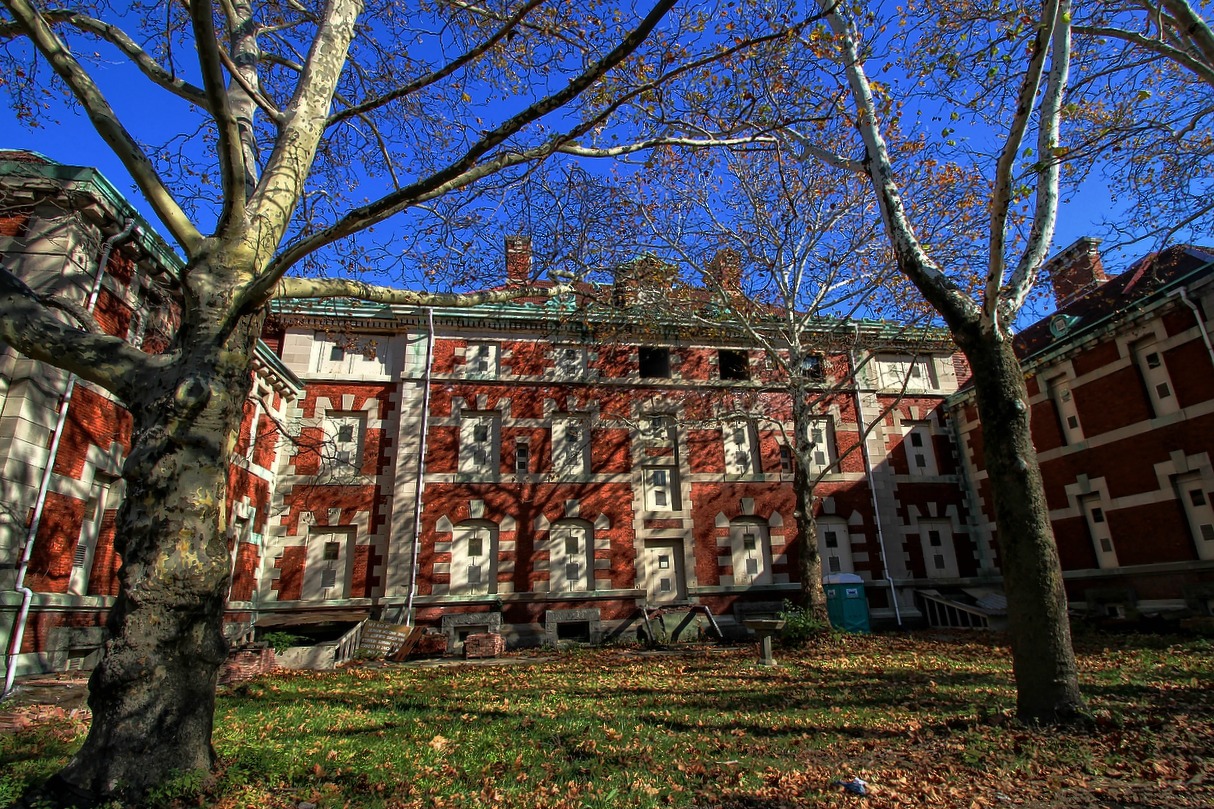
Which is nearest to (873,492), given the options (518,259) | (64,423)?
(518,259)

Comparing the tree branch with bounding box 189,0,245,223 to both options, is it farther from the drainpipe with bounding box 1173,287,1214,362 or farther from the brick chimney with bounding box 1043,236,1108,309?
the drainpipe with bounding box 1173,287,1214,362

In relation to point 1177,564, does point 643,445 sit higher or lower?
higher

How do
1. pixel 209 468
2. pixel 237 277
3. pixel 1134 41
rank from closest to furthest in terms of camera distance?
1. pixel 209 468
2. pixel 237 277
3. pixel 1134 41

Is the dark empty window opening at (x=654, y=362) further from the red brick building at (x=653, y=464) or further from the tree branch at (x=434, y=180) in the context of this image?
the tree branch at (x=434, y=180)

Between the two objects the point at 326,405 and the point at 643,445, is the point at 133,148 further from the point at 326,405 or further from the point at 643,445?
the point at 643,445

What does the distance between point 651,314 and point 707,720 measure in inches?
505

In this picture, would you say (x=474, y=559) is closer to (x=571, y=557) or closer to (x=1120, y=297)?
(x=571, y=557)

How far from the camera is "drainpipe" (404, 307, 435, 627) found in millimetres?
18453

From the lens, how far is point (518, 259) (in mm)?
→ 8125

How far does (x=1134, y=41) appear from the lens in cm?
808

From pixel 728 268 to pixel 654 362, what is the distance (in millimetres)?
6454

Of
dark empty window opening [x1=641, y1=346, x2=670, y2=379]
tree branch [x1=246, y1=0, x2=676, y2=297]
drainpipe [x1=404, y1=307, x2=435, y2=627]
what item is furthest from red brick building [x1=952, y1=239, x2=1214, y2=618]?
drainpipe [x1=404, y1=307, x2=435, y2=627]

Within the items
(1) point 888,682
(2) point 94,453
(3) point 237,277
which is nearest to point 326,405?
(2) point 94,453

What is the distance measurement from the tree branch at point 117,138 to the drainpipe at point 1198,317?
65.7 ft
